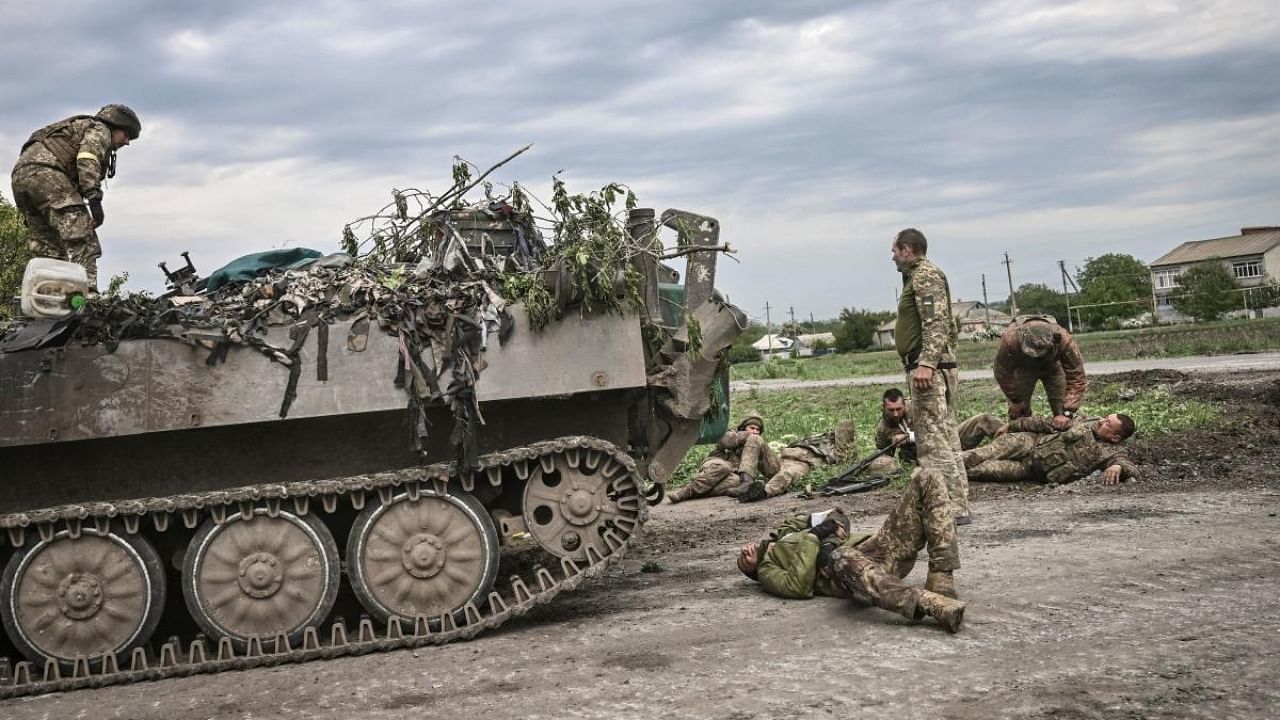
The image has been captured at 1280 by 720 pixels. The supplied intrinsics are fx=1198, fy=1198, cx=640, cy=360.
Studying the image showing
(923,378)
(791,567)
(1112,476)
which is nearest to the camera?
(791,567)

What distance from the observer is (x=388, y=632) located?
23.2 ft

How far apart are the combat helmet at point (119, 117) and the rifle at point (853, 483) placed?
732 cm

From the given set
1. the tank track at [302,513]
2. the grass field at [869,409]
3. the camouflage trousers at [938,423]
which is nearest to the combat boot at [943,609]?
the tank track at [302,513]

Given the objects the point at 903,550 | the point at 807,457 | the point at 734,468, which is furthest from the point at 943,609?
the point at 807,457

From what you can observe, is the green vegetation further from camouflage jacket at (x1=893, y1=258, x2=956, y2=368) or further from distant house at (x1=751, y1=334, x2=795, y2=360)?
distant house at (x1=751, y1=334, x2=795, y2=360)

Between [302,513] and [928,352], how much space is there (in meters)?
4.72

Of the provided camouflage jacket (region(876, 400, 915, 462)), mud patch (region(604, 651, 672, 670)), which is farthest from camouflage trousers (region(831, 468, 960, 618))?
camouflage jacket (region(876, 400, 915, 462))

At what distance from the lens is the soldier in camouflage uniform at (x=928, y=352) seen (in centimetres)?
910

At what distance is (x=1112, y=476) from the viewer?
11125mm

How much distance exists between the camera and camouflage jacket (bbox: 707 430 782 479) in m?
13.6

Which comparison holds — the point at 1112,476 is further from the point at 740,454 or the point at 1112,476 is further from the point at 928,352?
the point at 740,454

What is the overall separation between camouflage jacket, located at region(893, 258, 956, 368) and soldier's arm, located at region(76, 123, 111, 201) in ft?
19.7

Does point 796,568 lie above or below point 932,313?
below

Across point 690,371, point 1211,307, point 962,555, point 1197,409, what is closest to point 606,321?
point 690,371
